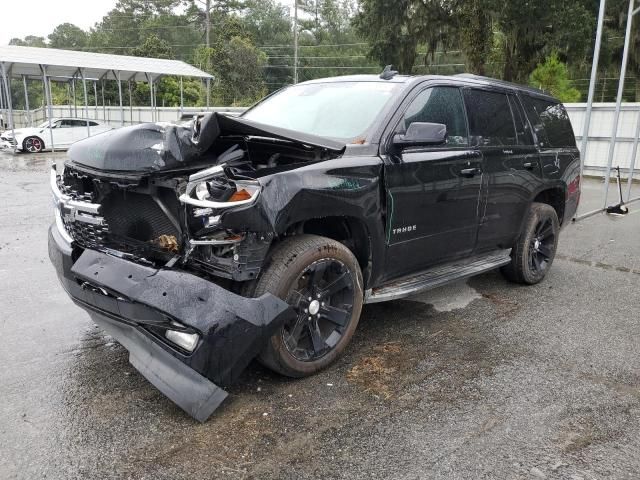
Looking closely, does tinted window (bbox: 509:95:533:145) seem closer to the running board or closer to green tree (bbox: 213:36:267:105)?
the running board

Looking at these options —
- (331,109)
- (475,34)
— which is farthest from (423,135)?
(475,34)

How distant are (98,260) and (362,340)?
1.94 meters

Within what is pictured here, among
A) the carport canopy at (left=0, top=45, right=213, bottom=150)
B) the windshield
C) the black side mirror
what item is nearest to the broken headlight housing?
the windshield

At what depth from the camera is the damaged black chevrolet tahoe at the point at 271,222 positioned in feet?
9.37

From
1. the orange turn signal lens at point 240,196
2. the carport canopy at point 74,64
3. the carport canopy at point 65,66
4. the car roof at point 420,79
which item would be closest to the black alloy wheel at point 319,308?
the orange turn signal lens at point 240,196

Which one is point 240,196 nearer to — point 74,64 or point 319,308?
point 319,308

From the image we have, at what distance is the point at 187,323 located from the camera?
2.72 m

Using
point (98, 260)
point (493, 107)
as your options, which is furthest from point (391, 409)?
point (493, 107)

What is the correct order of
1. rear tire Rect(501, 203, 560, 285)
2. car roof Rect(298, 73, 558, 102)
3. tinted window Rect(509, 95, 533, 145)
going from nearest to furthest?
car roof Rect(298, 73, 558, 102) → tinted window Rect(509, 95, 533, 145) → rear tire Rect(501, 203, 560, 285)

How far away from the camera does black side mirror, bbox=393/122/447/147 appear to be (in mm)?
3643

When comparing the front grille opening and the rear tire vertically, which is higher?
the front grille opening

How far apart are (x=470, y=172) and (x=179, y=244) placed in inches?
96.0

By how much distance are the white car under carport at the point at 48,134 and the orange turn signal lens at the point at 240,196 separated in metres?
19.3

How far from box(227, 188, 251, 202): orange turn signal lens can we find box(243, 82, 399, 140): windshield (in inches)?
45.4
